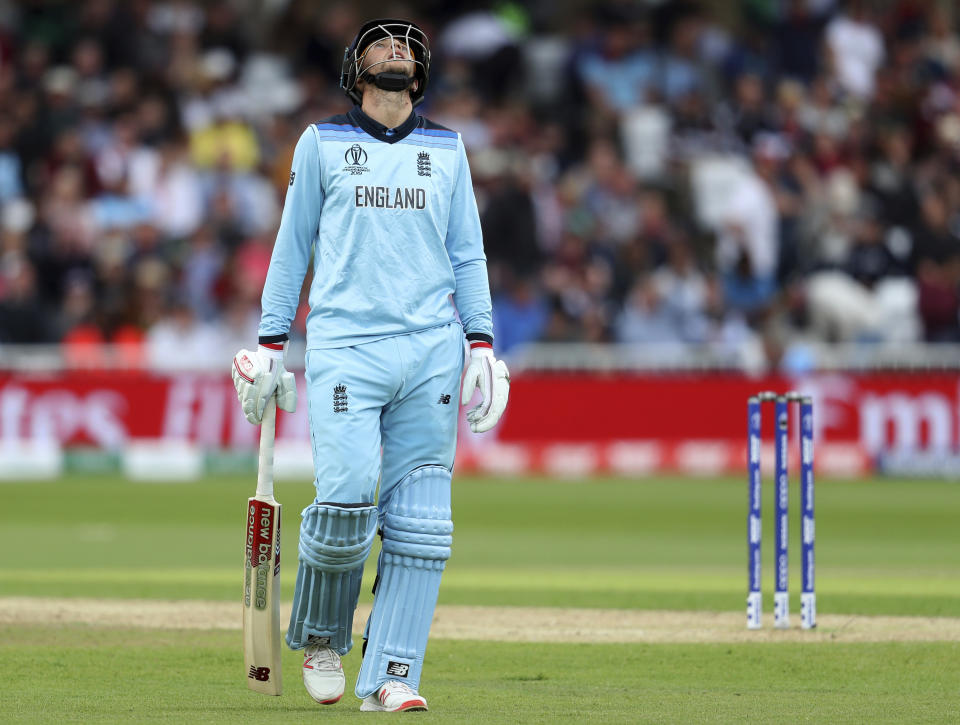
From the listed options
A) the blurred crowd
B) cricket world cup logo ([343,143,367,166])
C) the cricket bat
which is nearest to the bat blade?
the cricket bat

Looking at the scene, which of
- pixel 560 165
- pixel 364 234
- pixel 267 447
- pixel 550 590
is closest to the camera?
pixel 364 234

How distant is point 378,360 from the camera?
20.7 feet

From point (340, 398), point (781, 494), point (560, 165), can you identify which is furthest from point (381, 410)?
point (560, 165)

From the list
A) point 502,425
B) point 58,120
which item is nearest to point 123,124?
point 58,120

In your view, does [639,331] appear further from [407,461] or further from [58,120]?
[407,461]

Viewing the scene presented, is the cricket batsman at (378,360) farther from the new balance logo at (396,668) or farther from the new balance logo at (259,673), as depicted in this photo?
the new balance logo at (259,673)

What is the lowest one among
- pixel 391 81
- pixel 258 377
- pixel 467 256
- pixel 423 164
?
pixel 258 377

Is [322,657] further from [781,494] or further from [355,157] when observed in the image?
[781,494]

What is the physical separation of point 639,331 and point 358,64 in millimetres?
14138

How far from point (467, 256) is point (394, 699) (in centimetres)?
153

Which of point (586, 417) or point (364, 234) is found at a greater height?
point (364, 234)

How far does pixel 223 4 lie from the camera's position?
2447cm

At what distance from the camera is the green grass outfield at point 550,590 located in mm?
6586

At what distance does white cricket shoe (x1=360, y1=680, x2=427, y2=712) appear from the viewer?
628 centimetres
